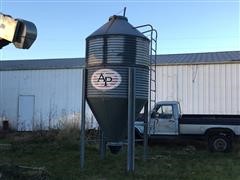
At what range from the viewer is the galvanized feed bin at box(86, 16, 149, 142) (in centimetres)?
1116

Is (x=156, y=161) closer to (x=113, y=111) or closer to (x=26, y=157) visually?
(x=113, y=111)

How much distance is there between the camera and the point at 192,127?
1697 cm

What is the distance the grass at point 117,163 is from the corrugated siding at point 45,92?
336 inches

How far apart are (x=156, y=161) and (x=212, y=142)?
453 cm

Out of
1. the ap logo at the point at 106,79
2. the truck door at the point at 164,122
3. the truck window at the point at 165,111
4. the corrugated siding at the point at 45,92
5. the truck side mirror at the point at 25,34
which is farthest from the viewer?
the corrugated siding at the point at 45,92

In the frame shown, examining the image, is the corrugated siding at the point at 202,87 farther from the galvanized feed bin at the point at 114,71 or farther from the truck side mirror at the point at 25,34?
the truck side mirror at the point at 25,34

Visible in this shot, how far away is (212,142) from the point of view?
55.3 ft

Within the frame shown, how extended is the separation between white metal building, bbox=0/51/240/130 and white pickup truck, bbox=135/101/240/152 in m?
5.30

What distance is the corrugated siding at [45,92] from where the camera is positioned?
86.2 feet

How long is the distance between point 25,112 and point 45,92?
1688 mm

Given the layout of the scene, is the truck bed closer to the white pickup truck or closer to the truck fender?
the white pickup truck

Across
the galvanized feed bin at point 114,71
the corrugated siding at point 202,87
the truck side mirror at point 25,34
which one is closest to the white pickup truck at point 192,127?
the galvanized feed bin at point 114,71

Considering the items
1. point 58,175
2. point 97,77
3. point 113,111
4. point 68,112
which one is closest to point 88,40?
point 97,77

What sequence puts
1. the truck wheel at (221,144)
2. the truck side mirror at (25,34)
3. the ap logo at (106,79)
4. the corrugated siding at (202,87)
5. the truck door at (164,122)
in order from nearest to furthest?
the truck side mirror at (25,34), the ap logo at (106,79), the truck wheel at (221,144), the truck door at (164,122), the corrugated siding at (202,87)
